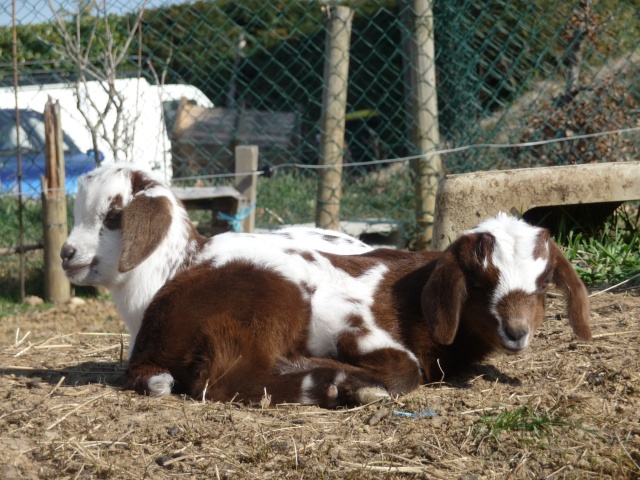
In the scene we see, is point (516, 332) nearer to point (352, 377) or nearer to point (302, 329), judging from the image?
point (352, 377)

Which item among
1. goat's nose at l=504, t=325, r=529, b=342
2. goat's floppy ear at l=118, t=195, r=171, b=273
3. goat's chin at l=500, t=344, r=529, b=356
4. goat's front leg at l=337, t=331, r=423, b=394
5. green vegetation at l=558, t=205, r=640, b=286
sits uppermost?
goat's floppy ear at l=118, t=195, r=171, b=273

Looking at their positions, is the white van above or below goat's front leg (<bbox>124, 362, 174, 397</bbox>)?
above

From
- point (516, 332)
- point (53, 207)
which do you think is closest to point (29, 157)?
point (53, 207)

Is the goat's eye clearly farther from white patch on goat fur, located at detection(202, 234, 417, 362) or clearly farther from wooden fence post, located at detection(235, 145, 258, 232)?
wooden fence post, located at detection(235, 145, 258, 232)

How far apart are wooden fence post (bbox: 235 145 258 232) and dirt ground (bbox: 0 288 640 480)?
374cm

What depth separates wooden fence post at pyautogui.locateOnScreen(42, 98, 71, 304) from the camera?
286 inches

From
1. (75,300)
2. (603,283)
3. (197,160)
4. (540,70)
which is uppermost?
(540,70)

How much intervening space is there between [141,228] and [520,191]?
9.25 ft

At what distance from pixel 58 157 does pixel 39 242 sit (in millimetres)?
1012

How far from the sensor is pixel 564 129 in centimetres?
796

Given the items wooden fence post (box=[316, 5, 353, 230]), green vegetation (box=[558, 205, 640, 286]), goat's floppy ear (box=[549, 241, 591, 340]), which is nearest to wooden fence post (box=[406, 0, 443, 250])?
wooden fence post (box=[316, 5, 353, 230])

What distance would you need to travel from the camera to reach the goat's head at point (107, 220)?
3.85 meters

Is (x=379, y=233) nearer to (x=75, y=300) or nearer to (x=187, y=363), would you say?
(x=75, y=300)

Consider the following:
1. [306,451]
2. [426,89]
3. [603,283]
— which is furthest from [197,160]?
[306,451]
